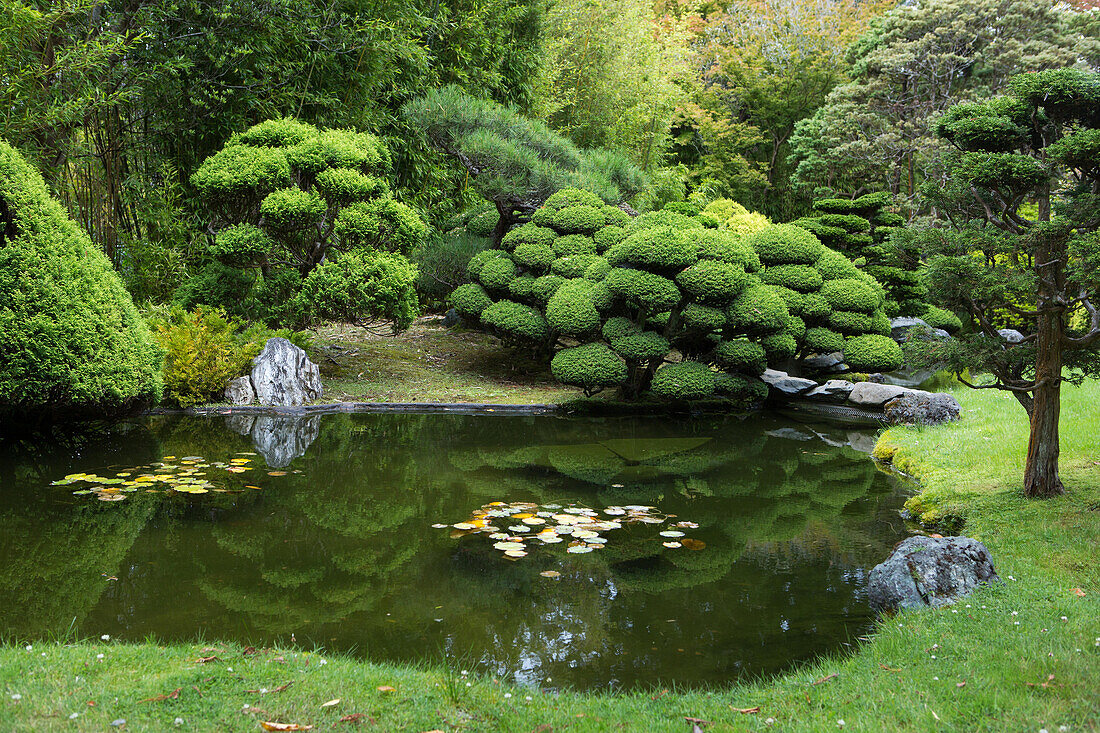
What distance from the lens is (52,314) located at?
5852 millimetres

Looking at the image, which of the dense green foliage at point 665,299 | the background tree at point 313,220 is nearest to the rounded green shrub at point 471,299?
the dense green foliage at point 665,299

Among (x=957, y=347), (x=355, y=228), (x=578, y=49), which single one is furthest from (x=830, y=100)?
(x=957, y=347)

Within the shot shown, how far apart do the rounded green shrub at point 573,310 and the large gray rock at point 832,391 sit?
9.96 ft

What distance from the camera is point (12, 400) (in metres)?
5.93

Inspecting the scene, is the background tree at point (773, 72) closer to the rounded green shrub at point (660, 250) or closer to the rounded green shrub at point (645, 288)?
the rounded green shrub at point (660, 250)

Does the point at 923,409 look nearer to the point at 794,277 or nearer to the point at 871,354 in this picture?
the point at 871,354

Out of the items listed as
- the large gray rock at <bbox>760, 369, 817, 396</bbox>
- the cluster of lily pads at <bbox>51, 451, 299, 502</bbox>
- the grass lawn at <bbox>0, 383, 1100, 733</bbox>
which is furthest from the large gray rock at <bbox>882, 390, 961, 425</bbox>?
the cluster of lily pads at <bbox>51, 451, 299, 502</bbox>

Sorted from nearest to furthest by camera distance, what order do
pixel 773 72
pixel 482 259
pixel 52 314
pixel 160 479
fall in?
pixel 160 479, pixel 52 314, pixel 482 259, pixel 773 72

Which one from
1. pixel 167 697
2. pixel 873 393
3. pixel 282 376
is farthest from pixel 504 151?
pixel 167 697

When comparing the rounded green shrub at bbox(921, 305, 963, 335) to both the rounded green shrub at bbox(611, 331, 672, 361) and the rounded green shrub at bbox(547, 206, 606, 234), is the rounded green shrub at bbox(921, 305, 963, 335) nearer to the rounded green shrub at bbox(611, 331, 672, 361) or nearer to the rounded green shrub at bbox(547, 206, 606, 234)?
the rounded green shrub at bbox(611, 331, 672, 361)

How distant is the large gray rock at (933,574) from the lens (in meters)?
3.34

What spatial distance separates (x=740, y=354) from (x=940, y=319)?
4.92 metres

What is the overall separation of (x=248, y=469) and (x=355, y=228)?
376 cm

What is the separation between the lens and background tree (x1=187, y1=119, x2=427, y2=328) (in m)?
Answer: 8.30
